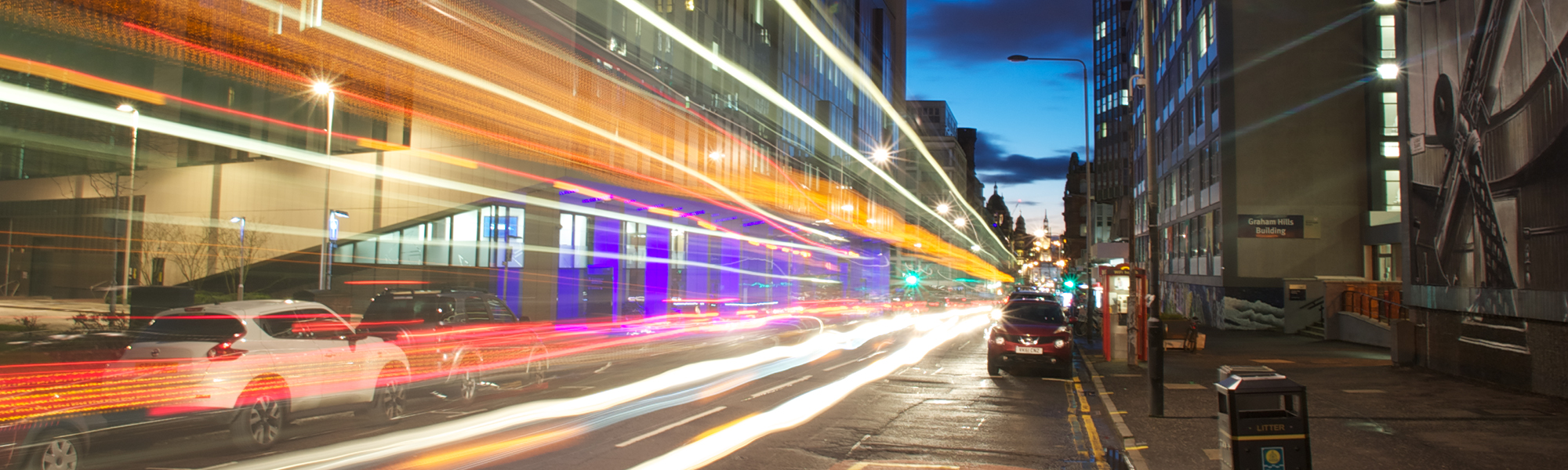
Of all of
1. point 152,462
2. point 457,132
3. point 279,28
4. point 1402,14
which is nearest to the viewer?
point 152,462

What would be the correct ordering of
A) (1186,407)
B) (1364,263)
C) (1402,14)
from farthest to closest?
1. (1364,263)
2. (1402,14)
3. (1186,407)

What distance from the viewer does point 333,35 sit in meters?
24.2

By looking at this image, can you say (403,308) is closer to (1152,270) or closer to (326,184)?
(1152,270)

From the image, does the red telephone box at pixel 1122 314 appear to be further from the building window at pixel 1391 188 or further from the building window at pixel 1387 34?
the building window at pixel 1387 34

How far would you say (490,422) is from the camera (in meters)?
10.0

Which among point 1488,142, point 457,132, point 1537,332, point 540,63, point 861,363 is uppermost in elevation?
point 540,63

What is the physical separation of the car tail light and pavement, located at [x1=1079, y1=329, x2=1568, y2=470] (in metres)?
8.67

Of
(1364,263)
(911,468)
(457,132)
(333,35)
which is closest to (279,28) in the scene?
(333,35)

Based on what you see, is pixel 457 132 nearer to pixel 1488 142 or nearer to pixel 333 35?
pixel 333 35

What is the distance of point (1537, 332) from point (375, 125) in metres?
30.4

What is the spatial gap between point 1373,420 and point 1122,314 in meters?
11.3

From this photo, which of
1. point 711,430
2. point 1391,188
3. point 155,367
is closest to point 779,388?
→ point 711,430

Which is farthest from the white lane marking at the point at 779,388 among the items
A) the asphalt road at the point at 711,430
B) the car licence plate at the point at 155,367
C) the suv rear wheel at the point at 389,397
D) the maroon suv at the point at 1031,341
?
Answer: the car licence plate at the point at 155,367

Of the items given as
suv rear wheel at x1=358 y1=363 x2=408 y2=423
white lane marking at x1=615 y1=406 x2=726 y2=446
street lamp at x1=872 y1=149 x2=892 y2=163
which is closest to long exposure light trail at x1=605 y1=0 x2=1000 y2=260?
street lamp at x1=872 y1=149 x2=892 y2=163
